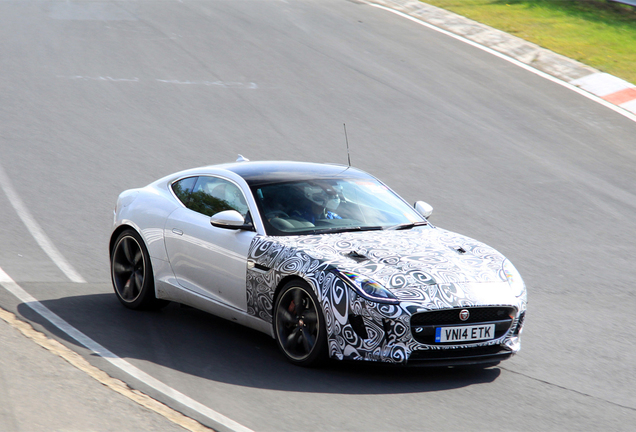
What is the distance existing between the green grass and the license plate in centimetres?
1498

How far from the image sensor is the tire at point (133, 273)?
301 inches

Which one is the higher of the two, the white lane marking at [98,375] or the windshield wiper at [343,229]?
the windshield wiper at [343,229]

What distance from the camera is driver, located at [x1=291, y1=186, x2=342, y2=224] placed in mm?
6922

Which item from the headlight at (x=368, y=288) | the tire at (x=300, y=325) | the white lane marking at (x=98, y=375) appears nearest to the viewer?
the white lane marking at (x=98, y=375)

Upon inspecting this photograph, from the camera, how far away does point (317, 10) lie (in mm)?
24094

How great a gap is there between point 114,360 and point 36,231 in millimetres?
4512

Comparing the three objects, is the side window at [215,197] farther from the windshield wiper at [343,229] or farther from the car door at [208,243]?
the windshield wiper at [343,229]

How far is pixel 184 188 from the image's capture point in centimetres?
776

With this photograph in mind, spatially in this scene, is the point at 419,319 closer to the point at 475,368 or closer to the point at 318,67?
the point at 475,368

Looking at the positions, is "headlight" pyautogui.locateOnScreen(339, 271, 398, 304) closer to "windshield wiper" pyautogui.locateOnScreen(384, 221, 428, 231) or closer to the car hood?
the car hood

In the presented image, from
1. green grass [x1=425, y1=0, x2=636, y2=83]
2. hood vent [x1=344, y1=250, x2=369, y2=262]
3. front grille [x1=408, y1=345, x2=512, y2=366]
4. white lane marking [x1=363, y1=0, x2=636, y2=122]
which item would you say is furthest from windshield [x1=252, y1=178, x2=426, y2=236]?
green grass [x1=425, y1=0, x2=636, y2=83]

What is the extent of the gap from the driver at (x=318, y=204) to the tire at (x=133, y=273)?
5.49 feet

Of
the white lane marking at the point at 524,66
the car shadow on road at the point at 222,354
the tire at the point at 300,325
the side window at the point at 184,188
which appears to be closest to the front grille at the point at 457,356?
the car shadow on road at the point at 222,354

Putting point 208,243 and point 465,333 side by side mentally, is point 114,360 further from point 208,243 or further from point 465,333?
point 465,333
